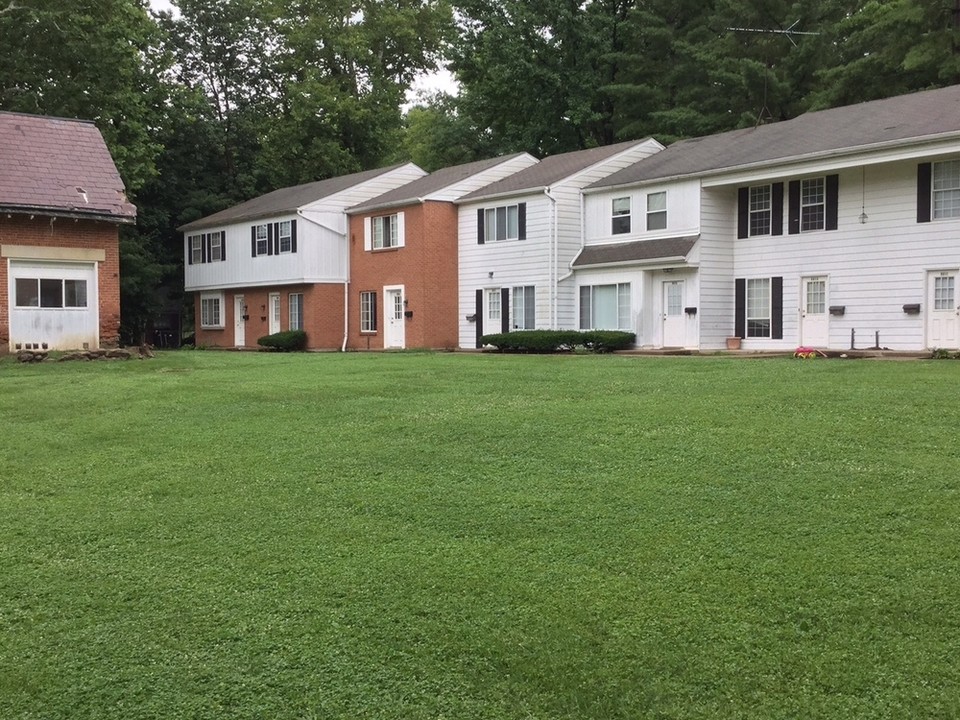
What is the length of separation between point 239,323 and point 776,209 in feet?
72.0

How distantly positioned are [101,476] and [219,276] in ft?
99.7

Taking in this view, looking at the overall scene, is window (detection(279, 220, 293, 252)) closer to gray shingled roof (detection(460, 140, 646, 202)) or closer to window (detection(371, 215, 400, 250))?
window (detection(371, 215, 400, 250))

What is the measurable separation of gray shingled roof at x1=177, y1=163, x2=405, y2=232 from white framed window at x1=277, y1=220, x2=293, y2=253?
450mm

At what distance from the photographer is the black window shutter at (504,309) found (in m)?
28.4

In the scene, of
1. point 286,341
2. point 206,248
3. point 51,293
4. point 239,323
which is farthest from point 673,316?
point 206,248

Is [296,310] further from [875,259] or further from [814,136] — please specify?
[875,259]

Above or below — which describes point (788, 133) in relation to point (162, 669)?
above

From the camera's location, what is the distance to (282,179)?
148 ft

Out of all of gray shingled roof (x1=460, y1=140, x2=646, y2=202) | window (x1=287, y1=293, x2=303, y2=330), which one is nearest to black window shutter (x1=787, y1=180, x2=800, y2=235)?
gray shingled roof (x1=460, y1=140, x2=646, y2=202)

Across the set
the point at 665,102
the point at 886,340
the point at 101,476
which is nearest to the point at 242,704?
the point at 101,476

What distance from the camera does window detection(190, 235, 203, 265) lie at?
3844 centimetres

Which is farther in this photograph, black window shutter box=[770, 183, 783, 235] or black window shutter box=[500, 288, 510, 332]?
black window shutter box=[500, 288, 510, 332]

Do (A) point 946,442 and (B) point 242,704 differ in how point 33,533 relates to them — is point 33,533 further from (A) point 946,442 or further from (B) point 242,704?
(A) point 946,442

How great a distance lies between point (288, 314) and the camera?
34.2 metres
